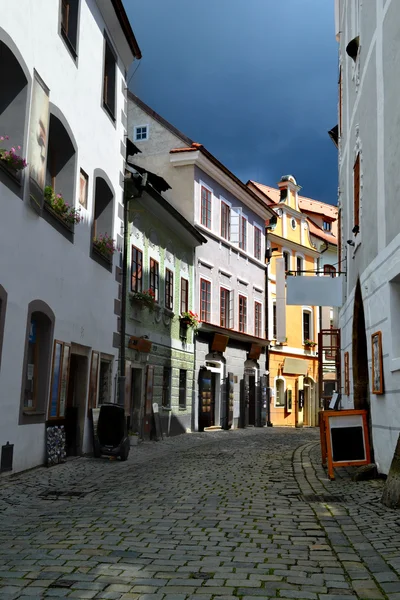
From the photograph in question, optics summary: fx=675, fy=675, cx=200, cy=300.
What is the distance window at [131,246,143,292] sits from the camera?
739 inches

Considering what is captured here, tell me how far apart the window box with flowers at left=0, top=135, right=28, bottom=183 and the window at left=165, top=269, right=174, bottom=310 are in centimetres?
1221

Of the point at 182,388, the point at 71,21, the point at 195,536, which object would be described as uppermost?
the point at 71,21

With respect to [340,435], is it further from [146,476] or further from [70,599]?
[70,599]

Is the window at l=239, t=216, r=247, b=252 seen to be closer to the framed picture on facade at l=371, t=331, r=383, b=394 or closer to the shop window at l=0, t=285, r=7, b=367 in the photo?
the framed picture on facade at l=371, t=331, r=383, b=394

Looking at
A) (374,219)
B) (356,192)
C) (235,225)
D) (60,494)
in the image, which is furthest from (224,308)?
(60,494)

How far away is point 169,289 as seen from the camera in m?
22.4

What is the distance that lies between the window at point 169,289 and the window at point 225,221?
6.45 meters

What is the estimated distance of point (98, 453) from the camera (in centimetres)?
1300

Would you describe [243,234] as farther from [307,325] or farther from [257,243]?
[307,325]

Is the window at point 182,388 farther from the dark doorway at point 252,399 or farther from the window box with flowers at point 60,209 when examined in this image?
the window box with flowers at point 60,209

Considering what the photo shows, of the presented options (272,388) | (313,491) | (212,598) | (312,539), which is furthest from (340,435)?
(272,388)

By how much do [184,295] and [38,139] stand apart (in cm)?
1373

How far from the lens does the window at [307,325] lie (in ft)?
123

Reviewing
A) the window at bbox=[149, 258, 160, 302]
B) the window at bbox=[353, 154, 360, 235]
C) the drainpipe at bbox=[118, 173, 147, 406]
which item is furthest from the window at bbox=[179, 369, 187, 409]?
the window at bbox=[353, 154, 360, 235]
